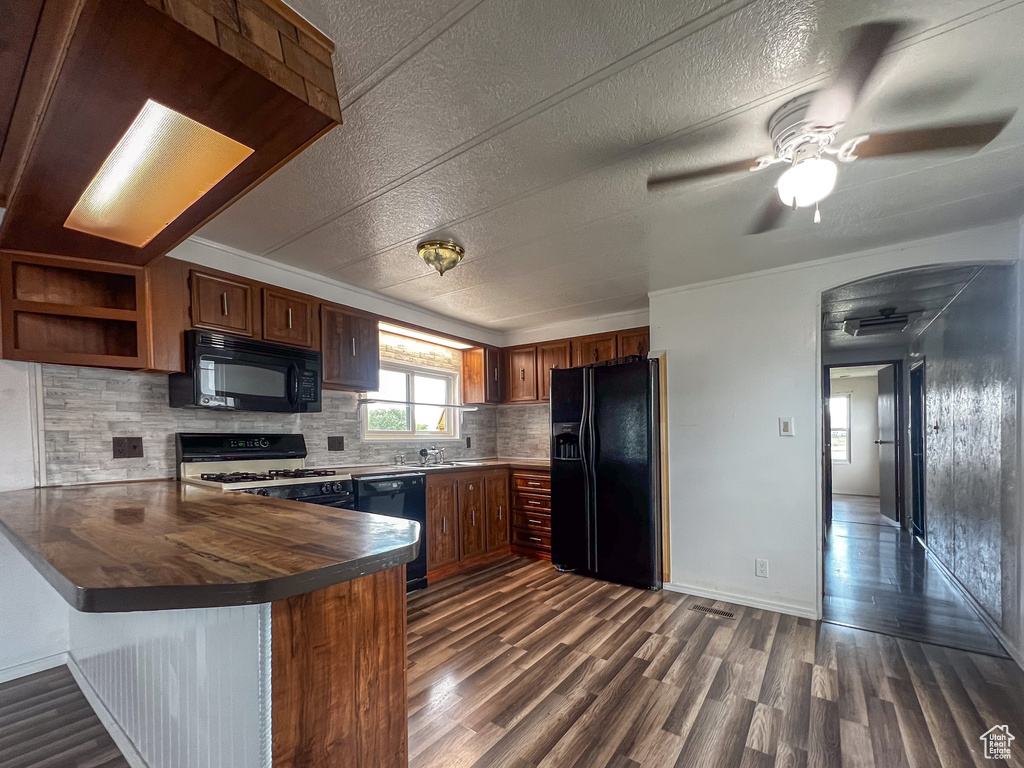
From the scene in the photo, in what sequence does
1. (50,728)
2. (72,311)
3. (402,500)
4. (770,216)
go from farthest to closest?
1. (402,500)
2. (770,216)
3. (72,311)
4. (50,728)

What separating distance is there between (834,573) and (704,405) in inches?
73.8

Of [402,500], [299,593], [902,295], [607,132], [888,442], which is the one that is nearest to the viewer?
[299,593]

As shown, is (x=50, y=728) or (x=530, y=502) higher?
(x=530, y=502)

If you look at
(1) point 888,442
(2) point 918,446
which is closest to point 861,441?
(1) point 888,442

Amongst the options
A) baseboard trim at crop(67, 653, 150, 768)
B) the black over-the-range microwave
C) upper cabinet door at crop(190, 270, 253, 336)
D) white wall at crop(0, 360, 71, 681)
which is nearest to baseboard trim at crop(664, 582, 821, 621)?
the black over-the-range microwave

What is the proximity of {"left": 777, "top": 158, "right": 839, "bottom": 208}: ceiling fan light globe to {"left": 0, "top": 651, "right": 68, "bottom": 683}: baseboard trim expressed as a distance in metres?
3.82

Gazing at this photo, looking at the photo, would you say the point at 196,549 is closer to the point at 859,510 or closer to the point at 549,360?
the point at 549,360

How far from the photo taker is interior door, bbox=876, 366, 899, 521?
5340 mm

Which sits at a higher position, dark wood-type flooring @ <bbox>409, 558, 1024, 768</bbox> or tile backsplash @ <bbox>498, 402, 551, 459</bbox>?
tile backsplash @ <bbox>498, 402, 551, 459</bbox>

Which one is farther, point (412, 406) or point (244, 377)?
point (412, 406)

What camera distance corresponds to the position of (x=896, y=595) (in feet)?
10.1

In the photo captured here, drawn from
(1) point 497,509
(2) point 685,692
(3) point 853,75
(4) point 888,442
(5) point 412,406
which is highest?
(3) point 853,75

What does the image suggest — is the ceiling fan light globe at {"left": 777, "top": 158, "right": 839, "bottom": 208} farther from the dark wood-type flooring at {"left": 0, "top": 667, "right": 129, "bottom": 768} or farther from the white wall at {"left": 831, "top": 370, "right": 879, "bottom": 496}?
the white wall at {"left": 831, "top": 370, "right": 879, "bottom": 496}

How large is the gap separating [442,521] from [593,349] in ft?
6.86
